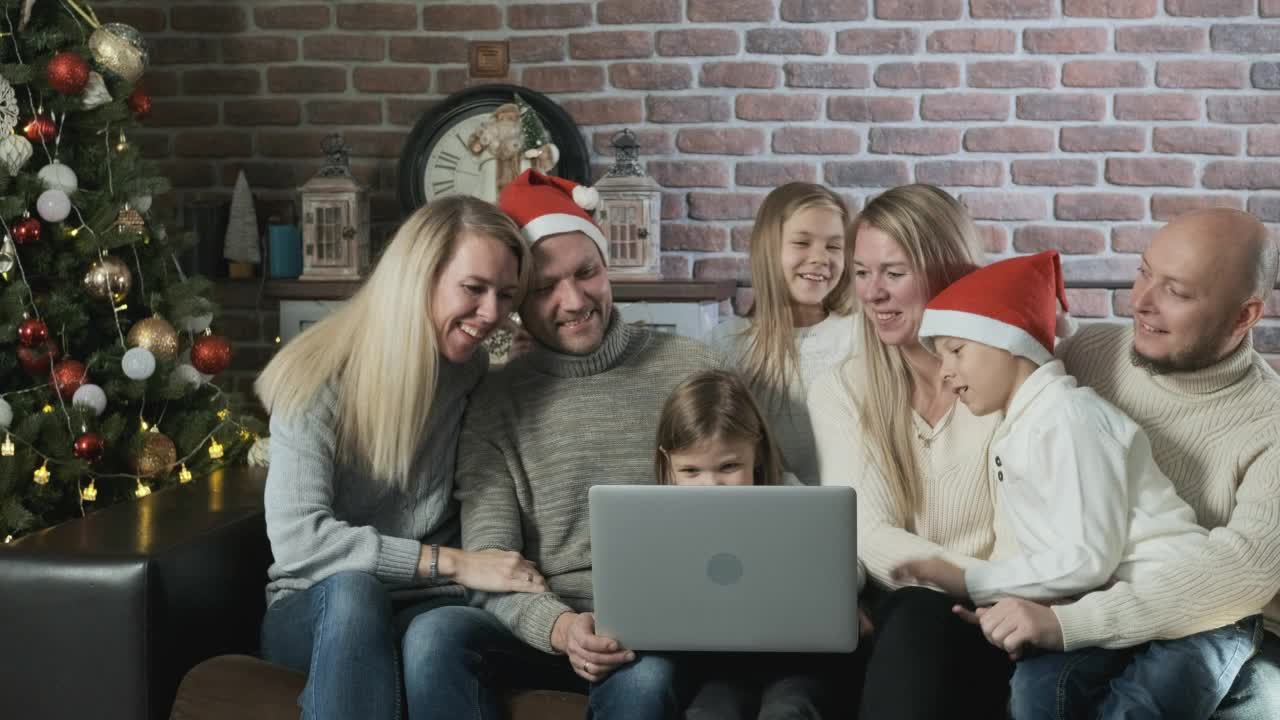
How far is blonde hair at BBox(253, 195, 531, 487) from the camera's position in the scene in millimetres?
1962

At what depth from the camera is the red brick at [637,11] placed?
139 inches

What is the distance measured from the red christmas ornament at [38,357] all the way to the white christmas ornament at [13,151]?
1.23 feet

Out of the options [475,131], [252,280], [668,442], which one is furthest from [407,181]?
[668,442]

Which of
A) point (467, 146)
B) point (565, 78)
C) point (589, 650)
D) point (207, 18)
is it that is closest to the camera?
point (589, 650)

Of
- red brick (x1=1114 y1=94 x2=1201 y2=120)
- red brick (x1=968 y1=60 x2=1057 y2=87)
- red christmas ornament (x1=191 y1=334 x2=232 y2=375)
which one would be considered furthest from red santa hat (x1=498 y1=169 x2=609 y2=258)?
red brick (x1=1114 y1=94 x2=1201 y2=120)

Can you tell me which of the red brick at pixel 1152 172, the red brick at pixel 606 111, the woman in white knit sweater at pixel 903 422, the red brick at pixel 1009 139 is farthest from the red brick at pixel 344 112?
the red brick at pixel 1152 172

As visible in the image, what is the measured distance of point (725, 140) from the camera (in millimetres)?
3551

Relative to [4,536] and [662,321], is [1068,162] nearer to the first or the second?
[662,321]

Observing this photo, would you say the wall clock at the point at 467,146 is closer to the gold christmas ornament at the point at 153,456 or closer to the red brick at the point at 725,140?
the red brick at the point at 725,140

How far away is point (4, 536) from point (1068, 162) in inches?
112

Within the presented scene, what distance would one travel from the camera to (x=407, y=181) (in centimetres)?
352

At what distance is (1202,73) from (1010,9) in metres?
0.55

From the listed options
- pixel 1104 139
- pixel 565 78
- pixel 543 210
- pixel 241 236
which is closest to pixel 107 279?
pixel 241 236

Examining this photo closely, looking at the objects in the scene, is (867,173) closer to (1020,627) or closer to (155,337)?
(155,337)
